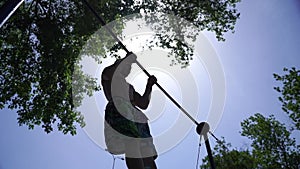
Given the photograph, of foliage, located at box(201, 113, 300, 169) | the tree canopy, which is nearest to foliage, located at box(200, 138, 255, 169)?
foliage, located at box(201, 113, 300, 169)

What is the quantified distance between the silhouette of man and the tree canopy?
208 inches

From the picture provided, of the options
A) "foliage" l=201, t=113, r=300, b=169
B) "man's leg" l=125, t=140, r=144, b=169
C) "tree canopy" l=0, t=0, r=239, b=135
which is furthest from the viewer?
"foliage" l=201, t=113, r=300, b=169

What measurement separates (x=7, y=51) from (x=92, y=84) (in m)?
2.54

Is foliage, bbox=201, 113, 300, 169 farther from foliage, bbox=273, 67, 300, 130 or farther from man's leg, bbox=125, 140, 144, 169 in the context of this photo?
man's leg, bbox=125, 140, 144, 169

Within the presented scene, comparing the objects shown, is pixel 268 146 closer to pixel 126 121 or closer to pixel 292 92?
pixel 292 92

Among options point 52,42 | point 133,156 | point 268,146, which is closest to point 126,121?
point 133,156

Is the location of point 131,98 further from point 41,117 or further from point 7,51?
point 7,51

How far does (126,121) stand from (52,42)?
5.86 metres

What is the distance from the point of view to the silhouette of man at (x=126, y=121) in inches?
91.0

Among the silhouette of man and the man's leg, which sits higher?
the silhouette of man

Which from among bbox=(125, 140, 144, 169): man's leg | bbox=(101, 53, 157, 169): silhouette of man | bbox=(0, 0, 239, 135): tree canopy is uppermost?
bbox=(0, 0, 239, 135): tree canopy

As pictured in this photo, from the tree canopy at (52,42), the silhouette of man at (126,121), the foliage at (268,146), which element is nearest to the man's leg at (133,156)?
the silhouette of man at (126,121)

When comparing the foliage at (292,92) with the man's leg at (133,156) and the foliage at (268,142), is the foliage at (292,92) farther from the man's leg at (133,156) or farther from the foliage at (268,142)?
the man's leg at (133,156)

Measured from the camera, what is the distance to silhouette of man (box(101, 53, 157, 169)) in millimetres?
2311
